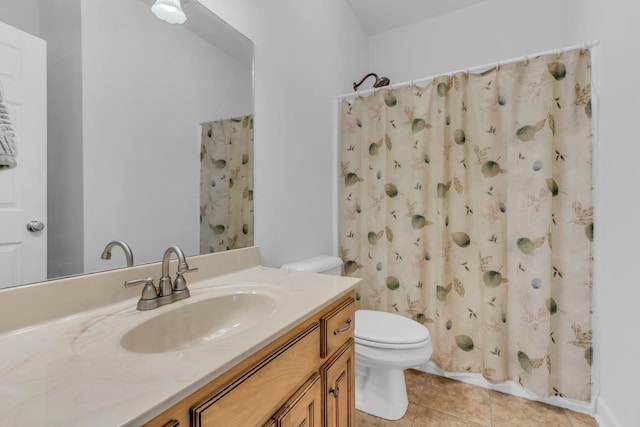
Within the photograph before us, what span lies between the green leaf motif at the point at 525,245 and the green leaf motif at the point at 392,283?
718 millimetres

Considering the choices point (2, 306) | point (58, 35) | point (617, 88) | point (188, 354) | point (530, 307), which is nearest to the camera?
point (188, 354)

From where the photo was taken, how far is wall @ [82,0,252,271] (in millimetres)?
851

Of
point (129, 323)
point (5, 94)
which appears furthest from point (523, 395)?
point (5, 94)

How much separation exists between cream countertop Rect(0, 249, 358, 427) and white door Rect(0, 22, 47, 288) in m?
0.16

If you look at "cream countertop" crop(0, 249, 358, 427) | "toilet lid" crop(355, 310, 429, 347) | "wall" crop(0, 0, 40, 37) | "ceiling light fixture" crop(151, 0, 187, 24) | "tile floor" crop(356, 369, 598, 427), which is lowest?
"tile floor" crop(356, 369, 598, 427)

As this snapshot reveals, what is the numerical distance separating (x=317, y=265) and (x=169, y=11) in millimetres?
1297

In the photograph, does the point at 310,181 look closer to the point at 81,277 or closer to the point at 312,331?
the point at 312,331

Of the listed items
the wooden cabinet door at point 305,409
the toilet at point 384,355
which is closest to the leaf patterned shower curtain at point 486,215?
the toilet at point 384,355

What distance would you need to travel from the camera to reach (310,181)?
72.4 inches

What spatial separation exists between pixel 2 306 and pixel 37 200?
256mm

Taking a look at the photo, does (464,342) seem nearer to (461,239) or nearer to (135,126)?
(461,239)

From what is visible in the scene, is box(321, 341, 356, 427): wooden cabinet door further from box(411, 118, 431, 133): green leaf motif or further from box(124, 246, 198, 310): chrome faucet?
box(411, 118, 431, 133): green leaf motif

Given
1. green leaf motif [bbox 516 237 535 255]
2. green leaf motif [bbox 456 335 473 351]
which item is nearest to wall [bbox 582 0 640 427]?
green leaf motif [bbox 516 237 535 255]

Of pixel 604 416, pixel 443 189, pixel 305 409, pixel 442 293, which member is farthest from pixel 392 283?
pixel 305 409
